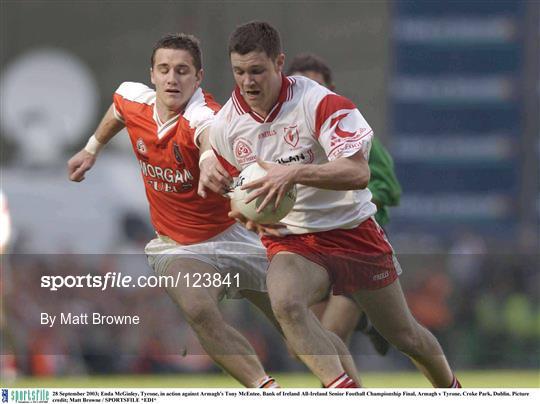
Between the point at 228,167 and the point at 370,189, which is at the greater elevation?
the point at 228,167

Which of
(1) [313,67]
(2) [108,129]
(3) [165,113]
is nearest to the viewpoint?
(3) [165,113]

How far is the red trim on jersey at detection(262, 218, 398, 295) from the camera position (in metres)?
7.01

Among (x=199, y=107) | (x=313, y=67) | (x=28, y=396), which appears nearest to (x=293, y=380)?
(x=313, y=67)

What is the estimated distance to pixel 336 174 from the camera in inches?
255

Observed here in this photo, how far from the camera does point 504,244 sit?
47.8ft

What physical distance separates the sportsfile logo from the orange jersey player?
844 mm

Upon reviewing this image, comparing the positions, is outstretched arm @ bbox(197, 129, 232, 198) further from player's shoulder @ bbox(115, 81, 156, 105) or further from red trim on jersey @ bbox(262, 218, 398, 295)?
player's shoulder @ bbox(115, 81, 156, 105)

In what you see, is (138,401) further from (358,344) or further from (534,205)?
(534,205)

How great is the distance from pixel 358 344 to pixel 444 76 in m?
2.93

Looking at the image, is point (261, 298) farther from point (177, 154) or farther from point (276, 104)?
point (276, 104)

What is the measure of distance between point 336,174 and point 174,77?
137 cm

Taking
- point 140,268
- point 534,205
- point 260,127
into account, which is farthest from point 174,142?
point 534,205

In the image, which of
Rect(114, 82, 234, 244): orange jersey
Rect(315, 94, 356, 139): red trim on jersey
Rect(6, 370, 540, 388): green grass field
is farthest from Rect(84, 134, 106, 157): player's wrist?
Rect(6, 370, 540, 388): green grass field

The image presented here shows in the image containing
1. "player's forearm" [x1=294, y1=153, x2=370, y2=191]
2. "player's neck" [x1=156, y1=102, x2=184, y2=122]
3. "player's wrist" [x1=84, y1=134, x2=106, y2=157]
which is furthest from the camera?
"player's wrist" [x1=84, y1=134, x2=106, y2=157]
